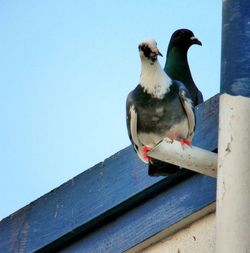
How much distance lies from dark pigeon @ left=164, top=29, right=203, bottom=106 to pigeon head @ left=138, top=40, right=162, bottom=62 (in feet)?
4.10

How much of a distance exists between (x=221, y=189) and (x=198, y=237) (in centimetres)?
75

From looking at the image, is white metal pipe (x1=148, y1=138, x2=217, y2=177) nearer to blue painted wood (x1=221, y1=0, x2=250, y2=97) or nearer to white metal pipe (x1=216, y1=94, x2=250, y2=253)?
white metal pipe (x1=216, y1=94, x2=250, y2=253)

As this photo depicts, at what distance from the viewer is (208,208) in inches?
176

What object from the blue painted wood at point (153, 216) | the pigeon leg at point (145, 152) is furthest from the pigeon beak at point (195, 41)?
the pigeon leg at point (145, 152)

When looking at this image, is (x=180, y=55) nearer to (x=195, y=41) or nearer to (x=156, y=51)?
(x=195, y=41)

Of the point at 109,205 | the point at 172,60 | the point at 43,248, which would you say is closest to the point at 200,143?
the point at 109,205

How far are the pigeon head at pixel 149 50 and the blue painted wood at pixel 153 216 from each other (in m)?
0.47

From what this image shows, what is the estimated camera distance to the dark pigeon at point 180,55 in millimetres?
6027

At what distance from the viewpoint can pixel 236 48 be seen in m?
4.44

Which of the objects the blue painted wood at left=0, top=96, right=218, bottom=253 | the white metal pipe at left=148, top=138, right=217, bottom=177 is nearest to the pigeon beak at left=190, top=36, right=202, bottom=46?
the blue painted wood at left=0, top=96, right=218, bottom=253

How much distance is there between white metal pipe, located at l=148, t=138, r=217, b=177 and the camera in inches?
155

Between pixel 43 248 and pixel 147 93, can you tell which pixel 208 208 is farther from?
pixel 43 248

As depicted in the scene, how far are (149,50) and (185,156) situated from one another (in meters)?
0.83

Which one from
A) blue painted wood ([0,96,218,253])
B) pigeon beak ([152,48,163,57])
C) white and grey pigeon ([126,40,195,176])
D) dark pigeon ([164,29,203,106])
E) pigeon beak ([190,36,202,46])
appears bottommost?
blue painted wood ([0,96,218,253])
